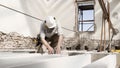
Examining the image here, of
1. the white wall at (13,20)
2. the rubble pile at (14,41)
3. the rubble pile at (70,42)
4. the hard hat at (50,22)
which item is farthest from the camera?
the rubble pile at (70,42)

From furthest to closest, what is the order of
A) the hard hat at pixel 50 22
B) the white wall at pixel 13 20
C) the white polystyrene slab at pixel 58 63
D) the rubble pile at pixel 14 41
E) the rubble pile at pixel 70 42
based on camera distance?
1. the rubble pile at pixel 70 42
2. the white wall at pixel 13 20
3. the rubble pile at pixel 14 41
4. the hard hat at pixel 50 22
5. the white polystyrene slab at pixel 58 63

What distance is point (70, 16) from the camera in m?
8.97

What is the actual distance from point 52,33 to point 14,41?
8.82 ft

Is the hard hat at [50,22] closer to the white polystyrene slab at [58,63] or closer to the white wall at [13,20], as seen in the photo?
the white polystyrene slab at [58,63]

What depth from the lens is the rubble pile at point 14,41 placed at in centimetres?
588

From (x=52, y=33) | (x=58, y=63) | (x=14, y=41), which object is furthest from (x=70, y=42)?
(x=58, y=63)

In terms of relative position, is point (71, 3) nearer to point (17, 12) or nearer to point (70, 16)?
point (70, 16)

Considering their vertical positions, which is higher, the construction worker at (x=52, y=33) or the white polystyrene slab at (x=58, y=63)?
the construction worker at (x=52, y=33)

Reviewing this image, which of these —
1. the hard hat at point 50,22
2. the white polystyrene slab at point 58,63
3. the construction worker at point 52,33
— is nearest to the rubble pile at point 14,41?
the construction worker at point 52,33

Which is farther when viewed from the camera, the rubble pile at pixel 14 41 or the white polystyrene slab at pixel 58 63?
the rubble pile at pixel 14 41

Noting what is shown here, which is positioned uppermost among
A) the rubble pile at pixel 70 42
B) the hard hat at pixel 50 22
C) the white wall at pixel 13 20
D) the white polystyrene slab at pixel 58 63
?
the white wall at pixel 13 20

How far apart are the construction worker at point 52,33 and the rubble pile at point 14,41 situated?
6.68 feet

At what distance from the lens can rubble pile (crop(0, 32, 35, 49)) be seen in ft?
19.3

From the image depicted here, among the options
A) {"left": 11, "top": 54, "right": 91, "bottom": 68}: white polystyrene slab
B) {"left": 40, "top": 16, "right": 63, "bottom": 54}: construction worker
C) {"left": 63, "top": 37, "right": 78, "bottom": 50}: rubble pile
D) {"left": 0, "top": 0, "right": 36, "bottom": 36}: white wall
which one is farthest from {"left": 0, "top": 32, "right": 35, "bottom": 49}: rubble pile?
{"left": 11, "top": 54, "right": 91, "bottom": 68}: white polystyrene slab
